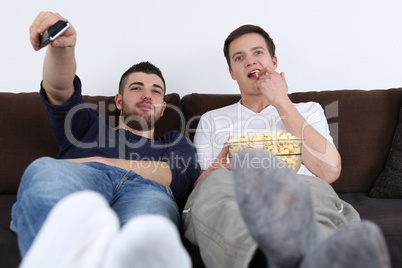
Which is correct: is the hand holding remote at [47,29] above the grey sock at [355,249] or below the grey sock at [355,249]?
above

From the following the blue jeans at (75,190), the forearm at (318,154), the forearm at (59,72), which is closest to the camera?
the blue jeans at (75,190)

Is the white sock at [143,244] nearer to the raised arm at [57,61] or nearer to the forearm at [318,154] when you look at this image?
the raised arm at [57,61]

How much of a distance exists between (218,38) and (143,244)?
1981 millimetres

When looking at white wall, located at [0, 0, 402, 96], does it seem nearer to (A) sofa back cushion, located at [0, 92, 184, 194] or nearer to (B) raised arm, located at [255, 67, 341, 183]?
(A) sofa back cushion, located at [0, 92, 184, 194]

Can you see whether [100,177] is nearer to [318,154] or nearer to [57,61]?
[57,61]

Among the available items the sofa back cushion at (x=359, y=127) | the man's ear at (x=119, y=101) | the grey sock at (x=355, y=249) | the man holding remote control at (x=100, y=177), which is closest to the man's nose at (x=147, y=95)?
the man holding remote control at (x=100, y=177)

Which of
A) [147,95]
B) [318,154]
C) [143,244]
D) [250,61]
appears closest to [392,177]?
[318,154]

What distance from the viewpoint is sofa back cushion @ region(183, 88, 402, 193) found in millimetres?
1787

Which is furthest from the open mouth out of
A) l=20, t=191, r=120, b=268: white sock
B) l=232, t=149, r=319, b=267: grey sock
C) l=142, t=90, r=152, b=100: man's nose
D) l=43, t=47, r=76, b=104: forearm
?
l=20, t=191, r=120, b=268: white sock

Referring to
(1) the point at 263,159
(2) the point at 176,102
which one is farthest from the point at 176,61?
(1) the point at 263,159

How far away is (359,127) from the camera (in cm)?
183

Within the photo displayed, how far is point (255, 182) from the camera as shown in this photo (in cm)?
66

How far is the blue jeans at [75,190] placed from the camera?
2.53 feet

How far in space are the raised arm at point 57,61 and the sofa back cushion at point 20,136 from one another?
448 millimetres
